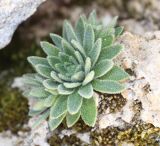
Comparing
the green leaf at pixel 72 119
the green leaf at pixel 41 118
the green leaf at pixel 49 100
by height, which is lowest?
the green leaf at pixel 72 119

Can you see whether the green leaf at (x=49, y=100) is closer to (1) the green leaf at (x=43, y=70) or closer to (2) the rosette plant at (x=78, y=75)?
(2) the rosette plant at (x=78, y=75)

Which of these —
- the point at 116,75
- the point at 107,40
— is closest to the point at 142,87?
the point at 116,75

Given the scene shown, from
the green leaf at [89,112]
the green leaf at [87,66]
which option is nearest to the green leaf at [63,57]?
the green leaf at [87,66]

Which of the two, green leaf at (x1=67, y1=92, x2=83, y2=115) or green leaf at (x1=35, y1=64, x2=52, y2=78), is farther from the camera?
green leaf at (x1=35, y1=64, x2=52, y2=78)

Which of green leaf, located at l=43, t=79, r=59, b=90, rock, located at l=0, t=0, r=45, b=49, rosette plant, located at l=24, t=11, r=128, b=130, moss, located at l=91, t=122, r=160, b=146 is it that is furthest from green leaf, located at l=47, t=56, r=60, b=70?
moss, located at l=91, t=122, r=160, b=146

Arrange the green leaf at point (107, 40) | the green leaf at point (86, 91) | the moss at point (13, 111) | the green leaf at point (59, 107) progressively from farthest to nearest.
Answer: the moss at point (13, 111) → the green leaf at point (107, 40) → the green leaf at point (59, 107) → the green leaf at point (86, 91)

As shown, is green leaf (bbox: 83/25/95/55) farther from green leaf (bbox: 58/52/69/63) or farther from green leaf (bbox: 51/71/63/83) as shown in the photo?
green leaf (bbox: 51/71/63/83)

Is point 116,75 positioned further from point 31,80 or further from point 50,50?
point 31,80
